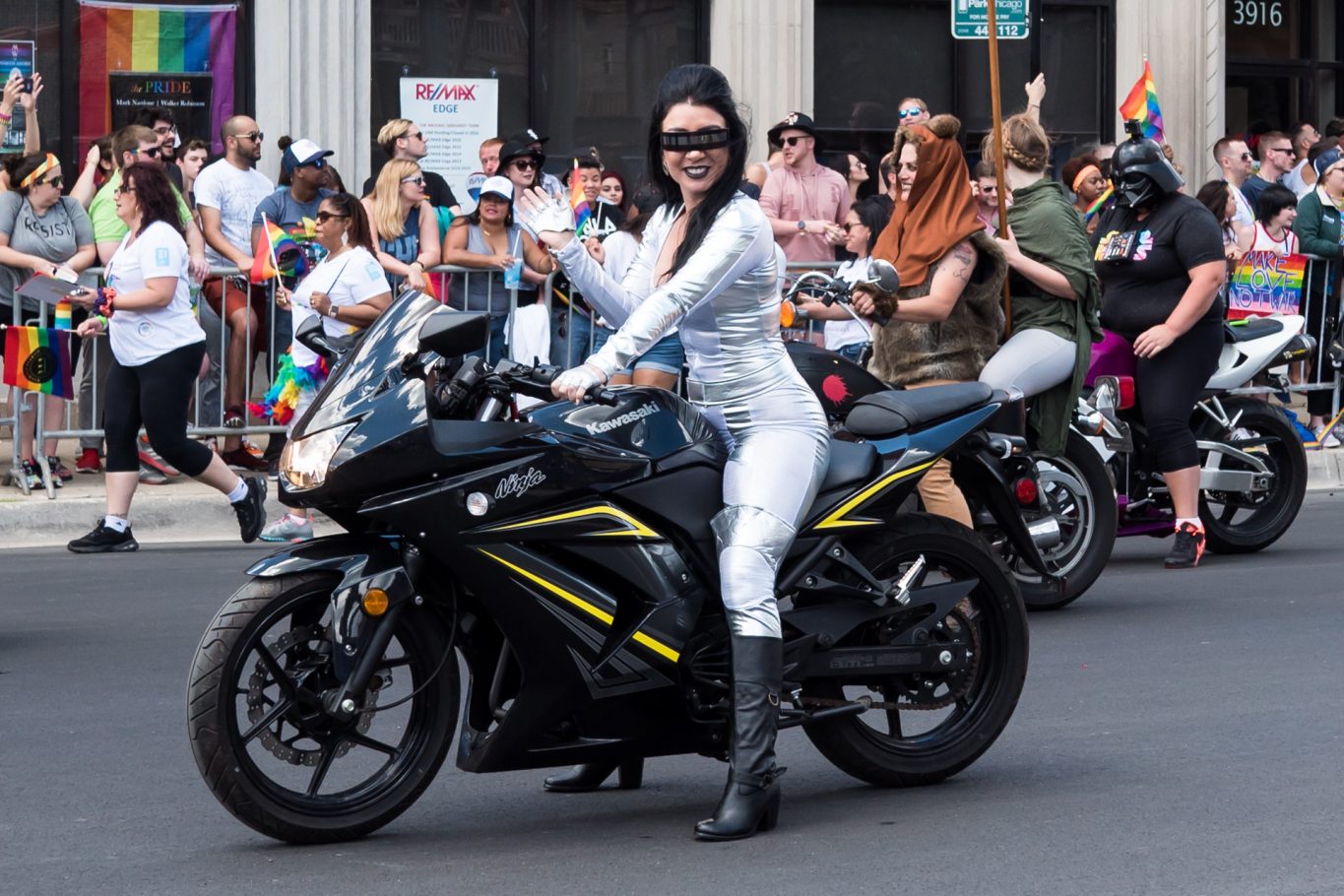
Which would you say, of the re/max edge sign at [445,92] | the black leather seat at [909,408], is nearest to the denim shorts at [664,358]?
the black leather seat at [909,408]

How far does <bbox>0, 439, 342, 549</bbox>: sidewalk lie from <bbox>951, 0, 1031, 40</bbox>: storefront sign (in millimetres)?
4604

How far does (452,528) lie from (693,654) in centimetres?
72

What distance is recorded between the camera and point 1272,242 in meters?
14.8

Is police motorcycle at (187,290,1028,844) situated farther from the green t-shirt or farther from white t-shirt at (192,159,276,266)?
white t-shirt at (192,159,276,266)

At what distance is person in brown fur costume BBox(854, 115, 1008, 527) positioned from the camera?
26.7 feet

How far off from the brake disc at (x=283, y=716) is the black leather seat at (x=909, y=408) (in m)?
1.55

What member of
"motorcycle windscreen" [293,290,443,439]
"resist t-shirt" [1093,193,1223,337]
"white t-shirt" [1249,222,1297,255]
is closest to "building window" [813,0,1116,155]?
"white t-shirt" [1249,222,1297,255]

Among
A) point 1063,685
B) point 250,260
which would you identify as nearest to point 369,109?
point 250,260

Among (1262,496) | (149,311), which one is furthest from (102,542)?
(1262,496)

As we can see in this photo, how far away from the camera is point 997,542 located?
8570 millimetres

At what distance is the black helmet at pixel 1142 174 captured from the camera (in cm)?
977

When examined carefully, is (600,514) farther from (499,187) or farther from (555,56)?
(555,56)

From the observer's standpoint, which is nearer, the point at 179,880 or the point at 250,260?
the point at 179,880

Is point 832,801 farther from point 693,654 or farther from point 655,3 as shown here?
point 655,3
